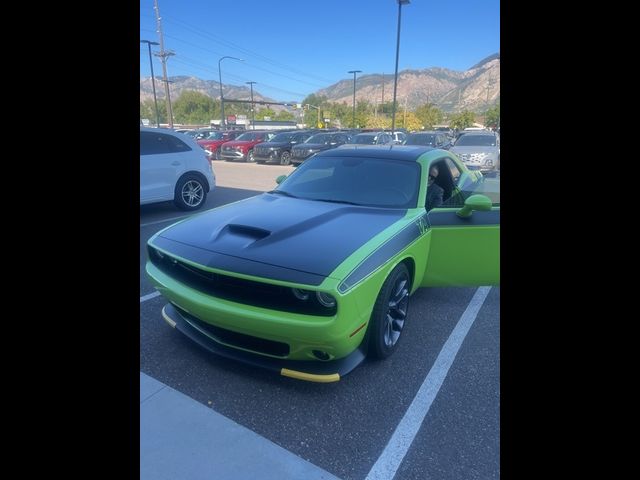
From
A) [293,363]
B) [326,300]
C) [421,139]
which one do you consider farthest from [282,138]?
[326,300]

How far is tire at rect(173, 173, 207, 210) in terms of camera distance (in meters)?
7.54

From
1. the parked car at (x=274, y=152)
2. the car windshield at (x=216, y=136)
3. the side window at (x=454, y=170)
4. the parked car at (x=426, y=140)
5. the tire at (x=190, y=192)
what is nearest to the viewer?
the side window at (x=454, y=170)

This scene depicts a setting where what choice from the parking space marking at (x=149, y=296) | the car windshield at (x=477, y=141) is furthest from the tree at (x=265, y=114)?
the parking space marking at (x=149, y=296)

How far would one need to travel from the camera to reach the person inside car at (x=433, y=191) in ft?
11.4

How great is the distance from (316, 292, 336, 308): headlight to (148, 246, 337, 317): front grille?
3cm

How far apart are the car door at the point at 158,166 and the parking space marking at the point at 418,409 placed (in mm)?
5807

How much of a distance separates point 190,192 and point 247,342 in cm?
615

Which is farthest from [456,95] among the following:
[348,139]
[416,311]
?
[416,311]

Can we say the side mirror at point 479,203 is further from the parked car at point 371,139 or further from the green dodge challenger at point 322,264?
the parked car at point 371,139

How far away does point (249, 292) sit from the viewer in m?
2.21
